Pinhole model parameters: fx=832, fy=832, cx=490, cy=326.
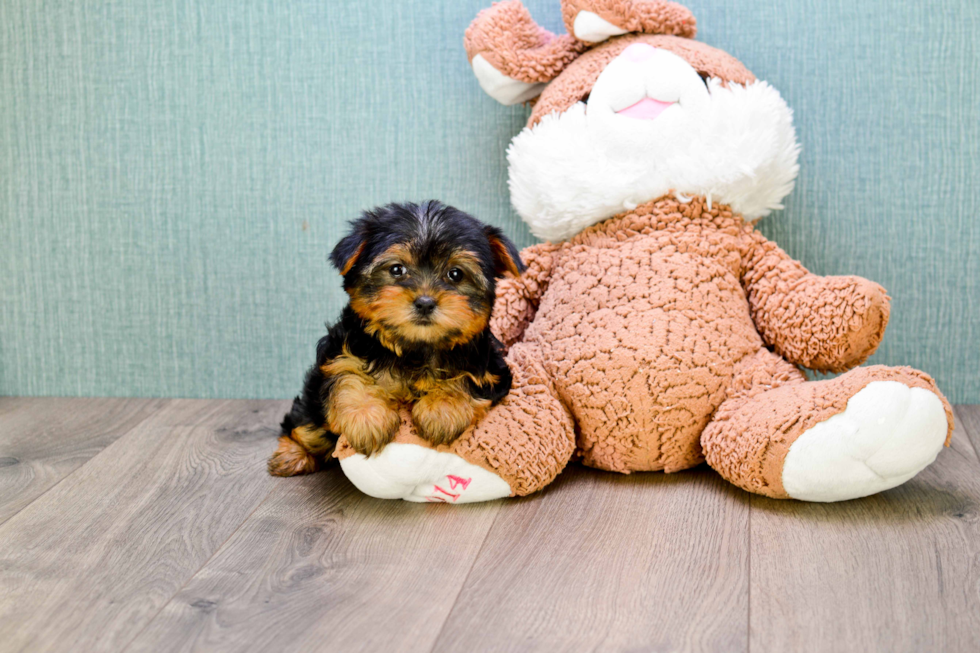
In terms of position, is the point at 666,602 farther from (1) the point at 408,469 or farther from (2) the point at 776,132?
(2) the point at 776,132

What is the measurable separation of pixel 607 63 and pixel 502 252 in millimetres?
701

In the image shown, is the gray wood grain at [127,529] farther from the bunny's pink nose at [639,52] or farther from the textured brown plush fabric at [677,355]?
the bunny's pink nose at [639,52]

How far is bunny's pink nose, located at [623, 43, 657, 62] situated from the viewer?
2141 mm

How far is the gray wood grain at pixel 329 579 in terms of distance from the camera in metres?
1.41

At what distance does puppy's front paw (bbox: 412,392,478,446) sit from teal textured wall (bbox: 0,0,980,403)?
0.98 m

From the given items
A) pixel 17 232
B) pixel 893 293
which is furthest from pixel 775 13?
pixel 17 232

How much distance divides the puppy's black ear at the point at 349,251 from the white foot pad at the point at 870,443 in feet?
3.38

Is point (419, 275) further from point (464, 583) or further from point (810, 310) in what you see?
point (810, 310)

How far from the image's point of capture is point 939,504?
6.26 feet

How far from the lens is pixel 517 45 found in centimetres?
231

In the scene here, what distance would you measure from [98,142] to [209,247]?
498 millimetres

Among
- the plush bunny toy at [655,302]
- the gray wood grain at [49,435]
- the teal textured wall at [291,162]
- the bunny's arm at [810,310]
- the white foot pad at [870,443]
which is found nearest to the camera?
the white foot pad at [870,443]

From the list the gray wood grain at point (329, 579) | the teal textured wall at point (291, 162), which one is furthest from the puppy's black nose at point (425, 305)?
the teal textured wall at point (291, 162)

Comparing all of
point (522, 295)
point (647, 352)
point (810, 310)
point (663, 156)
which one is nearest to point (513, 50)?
point (663, 156)
